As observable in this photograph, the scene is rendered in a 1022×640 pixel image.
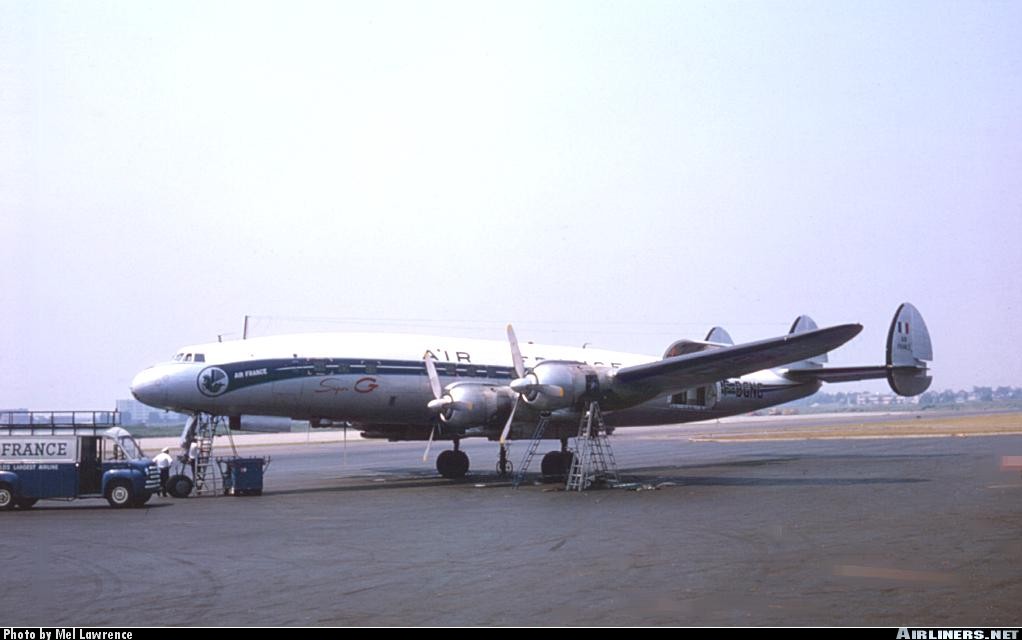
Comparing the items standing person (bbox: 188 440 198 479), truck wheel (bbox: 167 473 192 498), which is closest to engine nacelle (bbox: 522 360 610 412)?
standing person (bbox: 188 440 198 479)

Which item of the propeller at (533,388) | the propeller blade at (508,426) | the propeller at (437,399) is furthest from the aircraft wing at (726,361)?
the propeller at (437,399)

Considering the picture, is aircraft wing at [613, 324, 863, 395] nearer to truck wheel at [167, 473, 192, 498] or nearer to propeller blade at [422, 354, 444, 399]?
propeller blade at [422, 354, 444, 399]

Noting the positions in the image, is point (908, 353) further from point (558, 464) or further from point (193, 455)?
point (193, 455)

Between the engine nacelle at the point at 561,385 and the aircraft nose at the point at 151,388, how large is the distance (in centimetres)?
945

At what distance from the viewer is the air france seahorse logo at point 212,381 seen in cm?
2555

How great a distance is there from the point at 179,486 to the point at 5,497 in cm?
426

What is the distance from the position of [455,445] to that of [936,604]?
21779 mm

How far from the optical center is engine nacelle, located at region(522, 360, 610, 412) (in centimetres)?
2478

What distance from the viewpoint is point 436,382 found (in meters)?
27.5

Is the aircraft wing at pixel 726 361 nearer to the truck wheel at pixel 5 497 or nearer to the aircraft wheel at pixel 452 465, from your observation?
the aircraft wheel at pixel 452 465

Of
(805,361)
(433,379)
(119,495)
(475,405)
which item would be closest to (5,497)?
(119,495)

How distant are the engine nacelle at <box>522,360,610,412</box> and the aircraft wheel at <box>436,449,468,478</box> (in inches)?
235

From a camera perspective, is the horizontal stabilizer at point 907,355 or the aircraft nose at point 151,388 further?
the horizontal stabilizer at point 907,355

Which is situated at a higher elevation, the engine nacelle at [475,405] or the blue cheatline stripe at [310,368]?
the blue cheatline stripe at [310,368]
